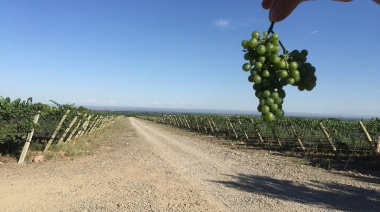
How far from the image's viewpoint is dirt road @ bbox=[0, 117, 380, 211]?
23.5 ft

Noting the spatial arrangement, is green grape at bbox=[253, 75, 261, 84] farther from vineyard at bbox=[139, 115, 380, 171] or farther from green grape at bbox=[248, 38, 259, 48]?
vineyard at bbox=[139, 115, 380, 171]

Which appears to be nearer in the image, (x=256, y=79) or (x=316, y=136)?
(x=256, y=79)

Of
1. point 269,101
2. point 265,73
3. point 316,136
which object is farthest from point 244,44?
point 316,136

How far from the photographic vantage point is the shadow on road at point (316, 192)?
7.74m

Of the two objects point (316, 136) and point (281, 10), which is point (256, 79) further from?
point (316, 136)

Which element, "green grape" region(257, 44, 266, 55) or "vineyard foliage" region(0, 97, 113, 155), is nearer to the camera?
"green grape" region(257, 44, 266, 55)

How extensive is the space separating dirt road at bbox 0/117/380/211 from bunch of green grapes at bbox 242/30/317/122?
216 inches

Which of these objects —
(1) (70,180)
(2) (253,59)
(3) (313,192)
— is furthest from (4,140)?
(2) (253,59)

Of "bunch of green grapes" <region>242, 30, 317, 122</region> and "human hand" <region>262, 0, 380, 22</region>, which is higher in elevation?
"human hand" <region>262, 0, 380, 22</region>

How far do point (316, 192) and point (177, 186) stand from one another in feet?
10.7

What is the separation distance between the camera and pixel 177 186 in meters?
8.62

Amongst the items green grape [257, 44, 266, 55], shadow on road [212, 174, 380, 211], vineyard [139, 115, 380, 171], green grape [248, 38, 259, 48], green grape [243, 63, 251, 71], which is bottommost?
shadow on road [212, 174, 380, 211]

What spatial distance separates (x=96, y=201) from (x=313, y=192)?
194 inches

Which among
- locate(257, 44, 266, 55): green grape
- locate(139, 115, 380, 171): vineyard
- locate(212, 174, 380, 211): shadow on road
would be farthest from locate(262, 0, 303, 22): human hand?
locate(139, 115, 380, 171): vineyard
